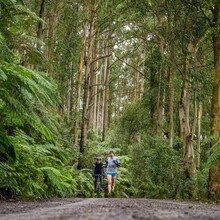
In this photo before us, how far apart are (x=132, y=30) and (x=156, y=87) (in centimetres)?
463

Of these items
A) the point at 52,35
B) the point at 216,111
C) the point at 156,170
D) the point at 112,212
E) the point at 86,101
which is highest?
the point at 52,35

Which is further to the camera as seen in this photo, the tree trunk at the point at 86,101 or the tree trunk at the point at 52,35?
the tree trunk at the point at 52,35

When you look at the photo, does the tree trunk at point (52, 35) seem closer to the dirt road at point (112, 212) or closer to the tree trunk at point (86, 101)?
the tree trunk at point (86, 101)

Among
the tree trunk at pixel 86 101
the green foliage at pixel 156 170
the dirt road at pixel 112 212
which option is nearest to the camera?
the dirt road at pixel 112 212

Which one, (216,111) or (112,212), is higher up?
(216,111)

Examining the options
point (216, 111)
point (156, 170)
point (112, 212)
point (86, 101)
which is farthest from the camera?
point (86, 101)

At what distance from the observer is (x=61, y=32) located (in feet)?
92.4

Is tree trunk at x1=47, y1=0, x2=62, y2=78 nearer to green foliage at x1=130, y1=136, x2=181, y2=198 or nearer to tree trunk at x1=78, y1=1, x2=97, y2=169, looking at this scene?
tree trunk at x1=78, y1=1, x2=97, y2=169

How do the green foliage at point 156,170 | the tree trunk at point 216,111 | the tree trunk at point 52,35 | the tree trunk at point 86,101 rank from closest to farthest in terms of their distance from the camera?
the tree trunk at point 216,111 → the green foliage at point 156,170 → the tree trunk at point 86,101 → the tree trunk at point 52,35

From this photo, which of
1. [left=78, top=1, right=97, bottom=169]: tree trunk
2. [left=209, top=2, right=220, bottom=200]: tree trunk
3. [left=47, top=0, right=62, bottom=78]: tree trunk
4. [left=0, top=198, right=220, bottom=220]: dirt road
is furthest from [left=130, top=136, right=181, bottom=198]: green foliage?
[left=0, top=198, right=220, bottom=220]: dirt road

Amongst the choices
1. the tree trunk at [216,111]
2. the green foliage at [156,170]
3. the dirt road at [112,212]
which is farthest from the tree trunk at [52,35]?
the dirt road at [112,212]

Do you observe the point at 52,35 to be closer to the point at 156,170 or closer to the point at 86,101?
the point at 86,101

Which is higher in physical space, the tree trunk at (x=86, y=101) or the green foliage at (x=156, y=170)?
the tree trunk at (x=86, y=101)

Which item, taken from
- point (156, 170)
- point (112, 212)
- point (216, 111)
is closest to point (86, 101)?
point (156, 170)
